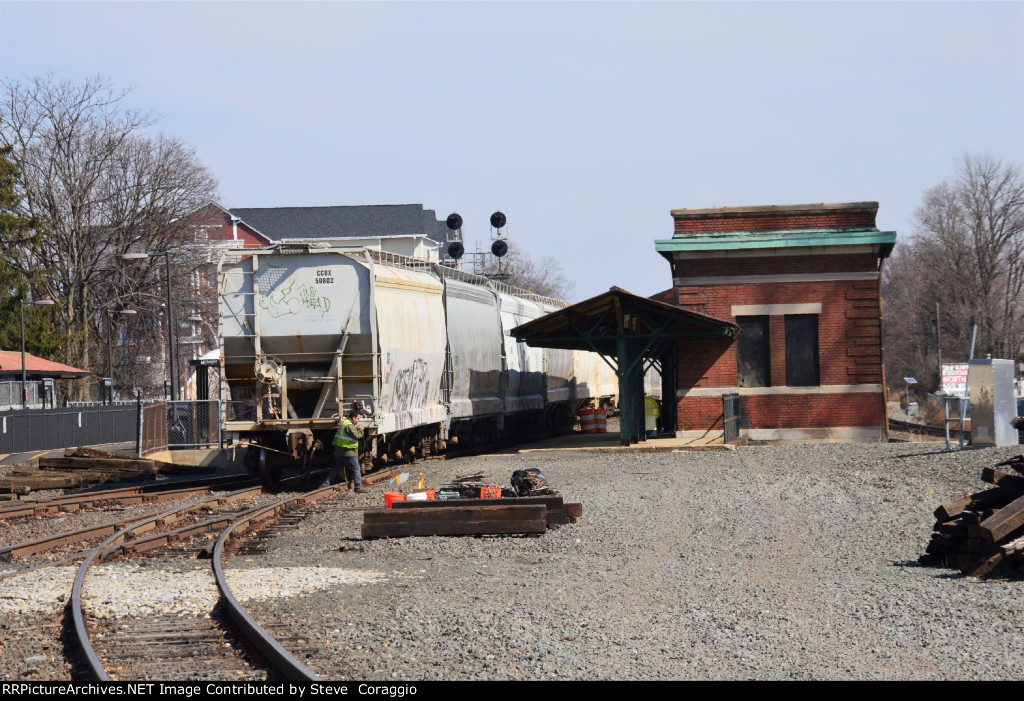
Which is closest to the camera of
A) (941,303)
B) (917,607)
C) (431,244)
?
(917,607)

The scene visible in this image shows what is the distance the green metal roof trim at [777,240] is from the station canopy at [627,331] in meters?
2.23

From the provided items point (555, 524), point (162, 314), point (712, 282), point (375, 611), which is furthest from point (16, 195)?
point (375, 611)

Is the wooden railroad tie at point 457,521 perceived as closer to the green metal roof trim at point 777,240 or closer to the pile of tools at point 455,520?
the pile of tools at point 455,520

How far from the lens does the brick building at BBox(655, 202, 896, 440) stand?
31078mm

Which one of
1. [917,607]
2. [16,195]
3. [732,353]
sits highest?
[16,195]

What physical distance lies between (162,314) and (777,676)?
5941cm

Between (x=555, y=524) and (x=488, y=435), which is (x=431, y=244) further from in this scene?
(x=555, y=524)

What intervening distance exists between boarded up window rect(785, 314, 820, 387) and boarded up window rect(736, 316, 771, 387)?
565 millimetres

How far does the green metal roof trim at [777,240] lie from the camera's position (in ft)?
101

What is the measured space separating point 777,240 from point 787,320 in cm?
213

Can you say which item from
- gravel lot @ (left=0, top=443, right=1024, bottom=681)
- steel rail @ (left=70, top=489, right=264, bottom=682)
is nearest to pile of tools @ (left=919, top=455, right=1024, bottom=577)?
gravel lot @ (left=0, top=443, right=1024, bottom=681)

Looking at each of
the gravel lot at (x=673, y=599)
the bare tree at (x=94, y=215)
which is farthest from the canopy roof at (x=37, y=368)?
the gravel lot at (x=673, y=599)

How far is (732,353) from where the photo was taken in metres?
31.2

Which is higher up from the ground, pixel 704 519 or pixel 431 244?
pixel 431 244
